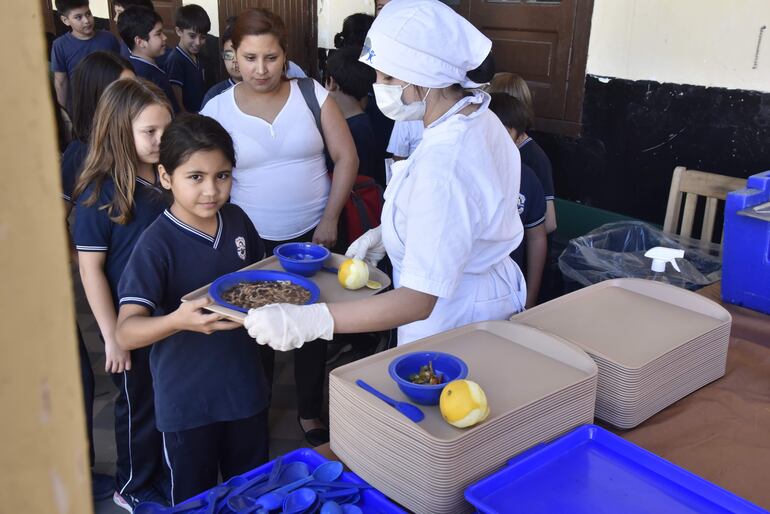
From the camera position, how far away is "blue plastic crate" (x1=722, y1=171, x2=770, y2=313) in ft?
6.32

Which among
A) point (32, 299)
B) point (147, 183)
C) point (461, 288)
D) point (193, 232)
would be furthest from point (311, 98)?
point (32, 299)

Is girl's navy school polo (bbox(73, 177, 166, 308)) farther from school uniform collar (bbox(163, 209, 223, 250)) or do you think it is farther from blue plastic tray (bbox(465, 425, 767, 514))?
blue plastic tray (bbox(465, 425, 767, 514))

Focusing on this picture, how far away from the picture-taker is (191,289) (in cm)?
170

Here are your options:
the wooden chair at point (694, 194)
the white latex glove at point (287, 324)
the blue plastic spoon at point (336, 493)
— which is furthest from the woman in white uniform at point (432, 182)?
the wooden chair at point (694, 194)

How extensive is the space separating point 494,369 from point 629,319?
46 cm

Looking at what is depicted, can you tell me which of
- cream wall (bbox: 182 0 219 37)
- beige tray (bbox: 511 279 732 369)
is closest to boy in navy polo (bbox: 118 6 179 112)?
cream wall (bbox: 182 0 219 37)

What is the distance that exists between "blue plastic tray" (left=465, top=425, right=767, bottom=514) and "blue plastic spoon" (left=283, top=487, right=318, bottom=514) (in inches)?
9.6

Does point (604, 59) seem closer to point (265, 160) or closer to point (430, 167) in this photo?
point (265, 160)

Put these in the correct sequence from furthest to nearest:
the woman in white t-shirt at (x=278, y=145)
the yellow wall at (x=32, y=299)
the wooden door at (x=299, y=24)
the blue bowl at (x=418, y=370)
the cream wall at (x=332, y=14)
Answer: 1. the wooden door at (x=299, y=24)
2. the cream wall at (x=332, y=14)
3. the woman in white t-shirt at (x=278, y=145)
4. the blue bowl at (x=418, y=370)
5. the yellow wall at (x=32, y=299)

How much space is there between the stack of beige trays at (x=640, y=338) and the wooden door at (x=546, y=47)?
1.97m

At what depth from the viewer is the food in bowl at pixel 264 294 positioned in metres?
1.49

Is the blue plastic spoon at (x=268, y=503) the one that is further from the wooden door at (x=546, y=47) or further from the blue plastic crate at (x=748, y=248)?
the wooden door at (x=546, y=47)

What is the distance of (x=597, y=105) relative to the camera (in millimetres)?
3402

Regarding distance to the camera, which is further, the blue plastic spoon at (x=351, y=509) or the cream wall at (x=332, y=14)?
the cream wall at (x=332, y=14)
